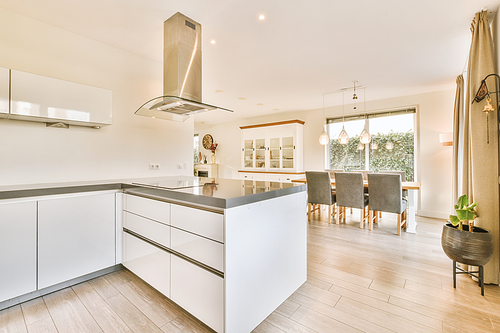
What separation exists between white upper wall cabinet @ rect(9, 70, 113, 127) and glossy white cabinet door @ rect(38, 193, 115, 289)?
74 cm

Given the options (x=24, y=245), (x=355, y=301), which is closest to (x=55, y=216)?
(x=24, y=245)

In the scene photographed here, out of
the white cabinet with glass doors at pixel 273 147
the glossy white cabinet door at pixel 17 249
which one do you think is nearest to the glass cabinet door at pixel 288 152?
the white cabinet with glass doors at pixel 273 147

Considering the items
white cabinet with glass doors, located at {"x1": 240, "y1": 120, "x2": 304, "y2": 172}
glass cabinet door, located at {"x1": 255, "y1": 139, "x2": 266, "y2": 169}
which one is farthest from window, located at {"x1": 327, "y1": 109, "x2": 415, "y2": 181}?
glass cabinet door, located at {"x1": 255, "y1": 139, "x2": 266, "y2": 169}

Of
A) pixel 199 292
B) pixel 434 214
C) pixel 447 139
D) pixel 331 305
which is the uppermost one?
pixel 447 139

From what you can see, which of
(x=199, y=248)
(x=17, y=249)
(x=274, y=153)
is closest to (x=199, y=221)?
(x=199, y=248)

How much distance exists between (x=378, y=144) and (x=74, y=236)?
17.6 ft

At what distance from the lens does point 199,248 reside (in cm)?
137

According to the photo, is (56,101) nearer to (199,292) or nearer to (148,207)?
(148,207)

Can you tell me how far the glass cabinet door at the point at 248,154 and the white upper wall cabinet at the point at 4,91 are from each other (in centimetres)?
520

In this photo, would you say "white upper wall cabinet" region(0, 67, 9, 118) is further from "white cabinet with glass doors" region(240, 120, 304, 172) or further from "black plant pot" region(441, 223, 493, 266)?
"white cabinet with glass doors" region(240, 120, 304, 172)

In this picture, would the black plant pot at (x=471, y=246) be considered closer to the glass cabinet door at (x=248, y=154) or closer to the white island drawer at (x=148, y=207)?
the white island drawer at (x=148, y=207)

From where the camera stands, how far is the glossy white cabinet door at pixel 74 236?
1.76 m

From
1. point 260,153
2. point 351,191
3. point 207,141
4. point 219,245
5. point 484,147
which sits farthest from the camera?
point 207,141

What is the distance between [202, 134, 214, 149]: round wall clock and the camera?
7.89 meters
